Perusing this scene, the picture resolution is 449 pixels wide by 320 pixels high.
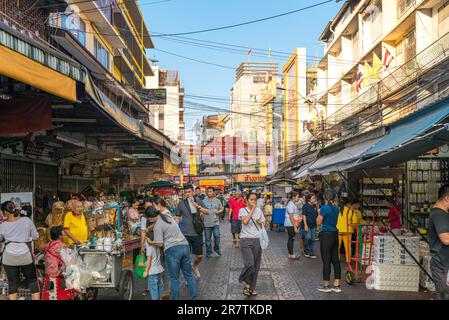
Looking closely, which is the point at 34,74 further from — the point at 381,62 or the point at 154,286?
the point at 381,62

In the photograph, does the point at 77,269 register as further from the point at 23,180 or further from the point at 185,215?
the point at 23,180

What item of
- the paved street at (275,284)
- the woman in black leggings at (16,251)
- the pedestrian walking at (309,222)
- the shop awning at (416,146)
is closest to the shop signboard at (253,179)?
the pedestrian walking at (309,222)

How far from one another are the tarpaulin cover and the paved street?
10.5ft

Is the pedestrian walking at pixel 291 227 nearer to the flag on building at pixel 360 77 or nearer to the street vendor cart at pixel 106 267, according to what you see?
the street vendor cart at pixel 106 267

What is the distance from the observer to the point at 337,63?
3547 cm

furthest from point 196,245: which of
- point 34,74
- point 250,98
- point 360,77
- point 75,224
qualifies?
point 250,98

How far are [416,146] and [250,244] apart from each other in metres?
3.10

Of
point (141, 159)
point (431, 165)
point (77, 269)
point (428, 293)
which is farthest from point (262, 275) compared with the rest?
point (141, 159)

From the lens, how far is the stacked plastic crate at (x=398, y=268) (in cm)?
895

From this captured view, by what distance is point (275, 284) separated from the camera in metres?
9.69

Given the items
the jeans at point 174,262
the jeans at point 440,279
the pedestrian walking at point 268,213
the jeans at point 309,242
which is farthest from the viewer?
the pedestrian walking at point 268,213

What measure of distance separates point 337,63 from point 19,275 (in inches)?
1250

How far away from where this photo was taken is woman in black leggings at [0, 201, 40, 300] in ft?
22.7

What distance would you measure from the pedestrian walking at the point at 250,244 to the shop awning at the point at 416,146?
1.94m
